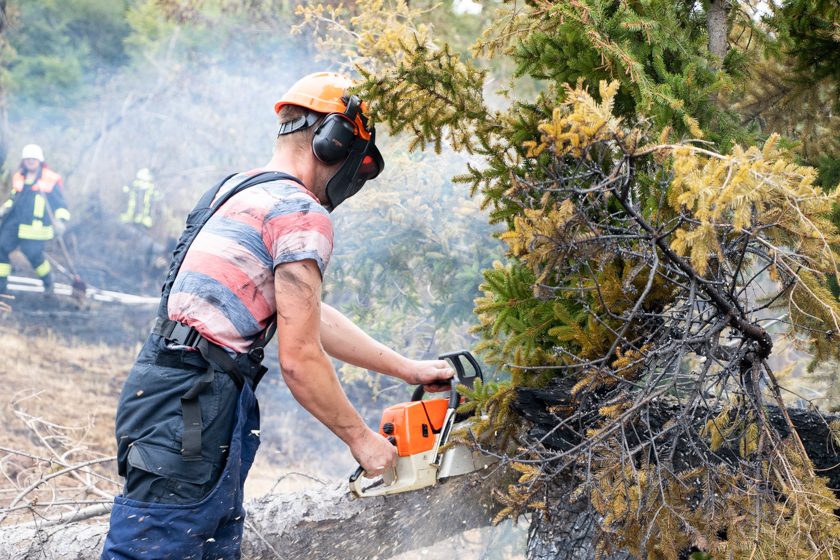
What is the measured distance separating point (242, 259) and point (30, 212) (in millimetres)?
10949

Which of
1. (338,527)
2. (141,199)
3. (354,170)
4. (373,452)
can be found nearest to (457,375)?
(373,452)

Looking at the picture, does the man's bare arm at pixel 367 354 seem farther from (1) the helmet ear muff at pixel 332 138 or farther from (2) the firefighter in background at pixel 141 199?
(2) the firefighter in background at pixel 141 199

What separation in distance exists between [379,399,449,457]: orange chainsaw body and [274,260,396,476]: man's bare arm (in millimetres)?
384

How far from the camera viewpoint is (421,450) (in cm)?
296

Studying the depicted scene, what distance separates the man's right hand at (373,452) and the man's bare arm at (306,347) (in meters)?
0.12

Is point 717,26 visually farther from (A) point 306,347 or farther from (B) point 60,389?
(B) point 60,389

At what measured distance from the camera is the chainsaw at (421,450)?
2.94m

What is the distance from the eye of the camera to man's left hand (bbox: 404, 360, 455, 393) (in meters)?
3.17

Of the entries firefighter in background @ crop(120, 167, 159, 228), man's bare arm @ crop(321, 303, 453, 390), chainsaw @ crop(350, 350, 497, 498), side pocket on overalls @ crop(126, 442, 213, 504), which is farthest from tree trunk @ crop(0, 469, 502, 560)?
firefighter in background @ crop(120, 167, 159, 228)

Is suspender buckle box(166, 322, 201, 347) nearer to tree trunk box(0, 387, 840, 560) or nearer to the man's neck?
the man's neck

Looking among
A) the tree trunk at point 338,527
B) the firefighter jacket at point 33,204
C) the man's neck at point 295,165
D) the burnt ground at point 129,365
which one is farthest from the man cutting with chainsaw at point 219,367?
the firefighter jacket at point 33,204

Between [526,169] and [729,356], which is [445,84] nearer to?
[526,169]

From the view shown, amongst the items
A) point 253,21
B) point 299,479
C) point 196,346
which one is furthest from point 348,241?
point 253,21

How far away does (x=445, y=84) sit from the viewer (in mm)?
2824
